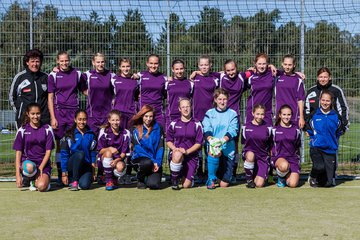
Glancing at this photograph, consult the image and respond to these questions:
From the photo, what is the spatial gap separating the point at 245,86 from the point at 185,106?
45.4 inches

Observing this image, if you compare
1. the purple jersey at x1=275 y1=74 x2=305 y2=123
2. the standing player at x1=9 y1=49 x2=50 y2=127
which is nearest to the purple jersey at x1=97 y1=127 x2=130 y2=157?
the standing player at x1=9 y1=49 x2=50 y2=127

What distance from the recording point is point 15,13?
8281 mm

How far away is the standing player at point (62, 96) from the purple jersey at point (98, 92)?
0.57ft

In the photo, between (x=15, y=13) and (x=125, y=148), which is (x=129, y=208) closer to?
(x=125, y=148)

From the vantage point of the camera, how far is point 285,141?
7020 mm

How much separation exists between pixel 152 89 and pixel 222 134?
1.21 meters

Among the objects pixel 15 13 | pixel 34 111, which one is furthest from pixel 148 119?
pixel 15 13

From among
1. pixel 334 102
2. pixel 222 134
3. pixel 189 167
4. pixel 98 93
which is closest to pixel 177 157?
pixel 189 167

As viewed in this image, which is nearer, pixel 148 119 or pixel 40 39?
pixel 148 119

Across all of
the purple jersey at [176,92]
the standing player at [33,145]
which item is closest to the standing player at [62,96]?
the standing player at [33,145]

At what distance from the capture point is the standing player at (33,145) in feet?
22.1

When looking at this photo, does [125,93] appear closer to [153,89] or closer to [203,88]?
[153,89]

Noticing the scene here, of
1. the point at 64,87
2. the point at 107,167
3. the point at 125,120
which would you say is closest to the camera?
the point at 107,167

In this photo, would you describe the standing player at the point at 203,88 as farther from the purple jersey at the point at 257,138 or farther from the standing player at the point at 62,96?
the standing player at the point at 62,96
